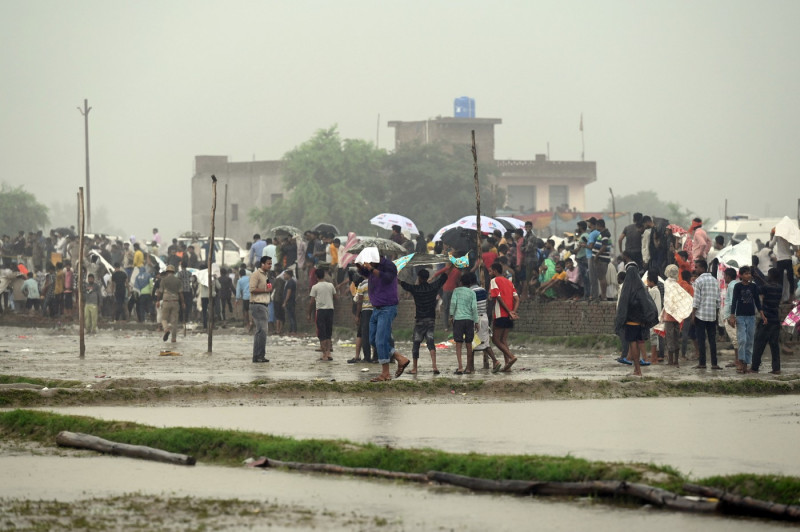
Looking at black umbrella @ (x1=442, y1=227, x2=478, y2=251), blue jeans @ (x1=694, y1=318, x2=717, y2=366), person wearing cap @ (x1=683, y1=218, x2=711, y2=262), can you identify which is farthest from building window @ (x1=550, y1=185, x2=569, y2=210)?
blue jeans @ (x1=694, y1=318, x2=717, y2=366)

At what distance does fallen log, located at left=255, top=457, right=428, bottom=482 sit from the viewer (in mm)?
10125

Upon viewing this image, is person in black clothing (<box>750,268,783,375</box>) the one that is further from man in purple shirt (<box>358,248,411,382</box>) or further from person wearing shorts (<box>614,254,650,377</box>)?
man in purple shirt (<box>358,248,411,382</box>)

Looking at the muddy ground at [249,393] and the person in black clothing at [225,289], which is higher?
the person in black clothing at [225,289]

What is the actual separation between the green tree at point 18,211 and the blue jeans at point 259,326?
66899 millimetres

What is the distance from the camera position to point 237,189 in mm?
93125

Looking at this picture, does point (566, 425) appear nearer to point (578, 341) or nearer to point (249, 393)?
point (249, 393)

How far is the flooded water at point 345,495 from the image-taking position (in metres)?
8.38

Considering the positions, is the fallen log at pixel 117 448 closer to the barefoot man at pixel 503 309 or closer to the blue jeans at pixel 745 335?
the barefoot man at pixel 503 309

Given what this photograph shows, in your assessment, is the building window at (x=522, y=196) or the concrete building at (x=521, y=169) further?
the building window at (x=522, y=196)

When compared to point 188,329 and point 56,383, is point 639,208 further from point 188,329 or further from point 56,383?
point 56,383

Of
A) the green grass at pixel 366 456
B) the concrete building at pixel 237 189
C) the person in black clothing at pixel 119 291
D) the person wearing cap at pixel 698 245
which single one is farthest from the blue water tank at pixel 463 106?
the green grass at pixel 366 456

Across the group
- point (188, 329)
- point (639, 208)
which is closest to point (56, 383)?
point (188, 329)

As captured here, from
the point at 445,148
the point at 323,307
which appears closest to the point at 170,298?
the point at 323,307

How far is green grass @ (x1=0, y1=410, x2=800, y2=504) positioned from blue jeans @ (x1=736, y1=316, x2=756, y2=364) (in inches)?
409
